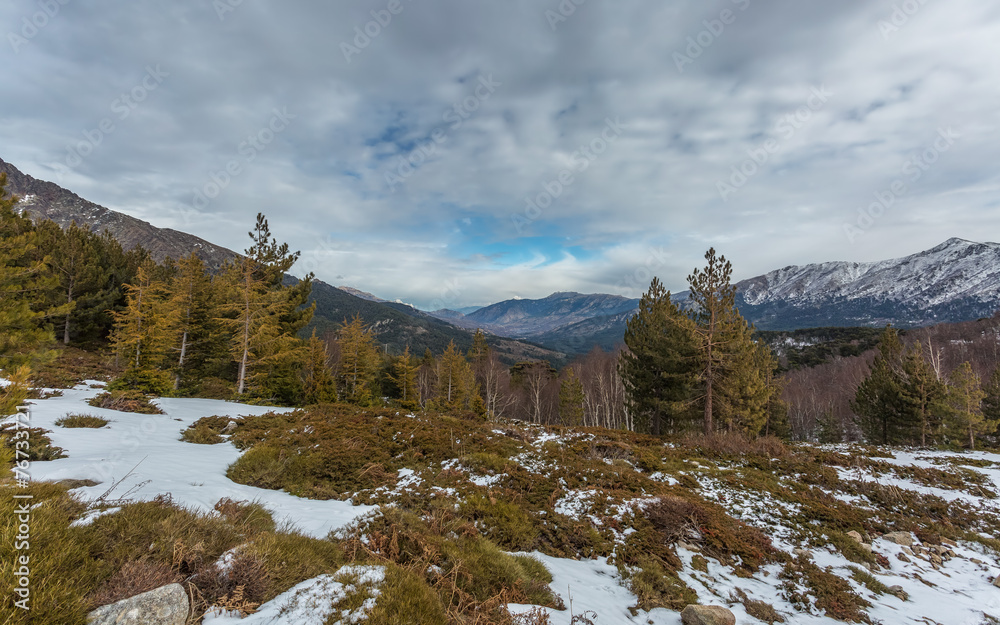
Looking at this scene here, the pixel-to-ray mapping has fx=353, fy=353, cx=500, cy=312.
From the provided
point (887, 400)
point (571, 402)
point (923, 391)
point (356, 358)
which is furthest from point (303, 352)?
point (887, 400)

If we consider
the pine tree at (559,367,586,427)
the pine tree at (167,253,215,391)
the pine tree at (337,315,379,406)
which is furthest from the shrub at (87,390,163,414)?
the pine tree at (559,367,586,427)

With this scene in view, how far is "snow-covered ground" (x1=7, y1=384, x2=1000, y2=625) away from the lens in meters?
4.59

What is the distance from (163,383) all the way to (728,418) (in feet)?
96.4

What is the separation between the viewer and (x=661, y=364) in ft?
69.8

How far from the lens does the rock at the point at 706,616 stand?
183 inches

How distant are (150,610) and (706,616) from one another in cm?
608

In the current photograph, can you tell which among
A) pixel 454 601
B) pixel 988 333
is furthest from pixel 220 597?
pixel 988 333

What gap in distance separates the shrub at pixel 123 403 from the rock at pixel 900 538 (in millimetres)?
21861

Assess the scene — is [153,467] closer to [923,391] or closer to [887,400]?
[923,391]

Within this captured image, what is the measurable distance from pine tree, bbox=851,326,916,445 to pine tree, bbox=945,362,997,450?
2341 millimetres

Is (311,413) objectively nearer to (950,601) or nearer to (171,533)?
(171,533)

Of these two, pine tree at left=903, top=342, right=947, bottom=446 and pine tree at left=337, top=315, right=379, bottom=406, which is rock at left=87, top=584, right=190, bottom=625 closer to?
pine tree at left=337, top=315, right=379, bottom=406

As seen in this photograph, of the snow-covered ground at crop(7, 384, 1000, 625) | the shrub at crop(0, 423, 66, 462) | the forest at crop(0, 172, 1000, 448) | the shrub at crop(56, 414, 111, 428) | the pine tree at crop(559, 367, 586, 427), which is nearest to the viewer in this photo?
the snow-covered ground at crop(7, 384, 1000, 625)

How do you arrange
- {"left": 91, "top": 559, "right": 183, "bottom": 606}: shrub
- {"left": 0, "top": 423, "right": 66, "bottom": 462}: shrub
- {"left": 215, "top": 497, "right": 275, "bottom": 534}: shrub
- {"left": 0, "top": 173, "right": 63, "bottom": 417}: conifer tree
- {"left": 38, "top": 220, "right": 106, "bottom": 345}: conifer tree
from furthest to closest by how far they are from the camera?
{"left": 38, "top": 220, "right": 106, "bottom": 345}: conifer tree
{"left": 0, "top": 423, "right": 66, "bottom": 462}: shrub
{"left": 0, "top": 173, "right": 63, "bottom": 417}: conifer tree
{"left": 215, "top": 497, "right": 275, "bottom": 534}: shrub
{"left": 91, "top": 559, "right": 183, "bottom": 606}: shrub
